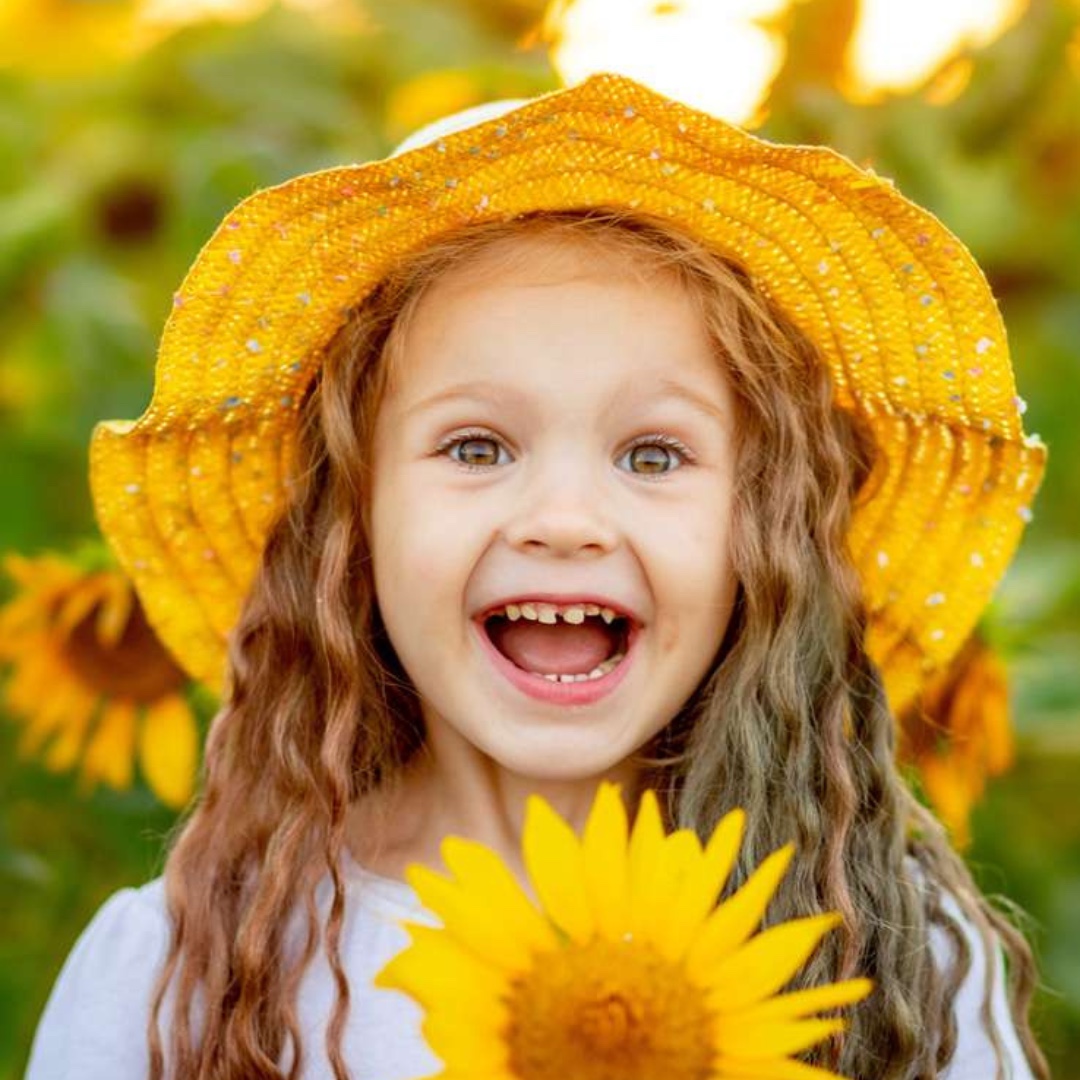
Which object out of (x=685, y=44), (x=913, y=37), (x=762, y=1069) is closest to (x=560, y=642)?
(x=762, y=1069)

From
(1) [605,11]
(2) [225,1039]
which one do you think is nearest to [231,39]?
(1) [605,11]

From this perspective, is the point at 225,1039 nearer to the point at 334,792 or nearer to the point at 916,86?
the point at 334,792

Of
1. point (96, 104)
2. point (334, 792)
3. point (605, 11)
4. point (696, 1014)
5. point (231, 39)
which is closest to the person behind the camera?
point (696, 1014)

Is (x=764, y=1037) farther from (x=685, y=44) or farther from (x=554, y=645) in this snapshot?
(x=685, y=44)

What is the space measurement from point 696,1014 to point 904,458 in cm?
76

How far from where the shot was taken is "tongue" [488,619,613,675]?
59.3 inches

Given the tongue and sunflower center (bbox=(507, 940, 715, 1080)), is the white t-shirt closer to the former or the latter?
the tongue

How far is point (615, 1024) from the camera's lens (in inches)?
41.0

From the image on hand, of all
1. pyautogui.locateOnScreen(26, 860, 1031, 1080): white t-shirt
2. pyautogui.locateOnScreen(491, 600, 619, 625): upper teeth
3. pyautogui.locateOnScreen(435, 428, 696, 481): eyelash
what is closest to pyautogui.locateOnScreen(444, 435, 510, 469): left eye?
pyautogui.locateOnScreen(435, 428, 696, 481): eyelash

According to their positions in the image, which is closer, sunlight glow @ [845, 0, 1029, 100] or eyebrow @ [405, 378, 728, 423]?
eyebrow @ [405, 378, 728, 423]

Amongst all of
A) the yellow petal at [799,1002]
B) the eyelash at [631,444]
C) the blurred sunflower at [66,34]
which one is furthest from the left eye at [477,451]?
the blurred sunflower at [66,34]

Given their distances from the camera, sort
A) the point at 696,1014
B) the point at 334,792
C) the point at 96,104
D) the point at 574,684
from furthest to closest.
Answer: the point at 96,104
the point at 334,792
the point at 574,684
the point at 696,1014

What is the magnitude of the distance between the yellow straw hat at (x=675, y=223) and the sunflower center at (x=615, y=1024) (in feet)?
2.11

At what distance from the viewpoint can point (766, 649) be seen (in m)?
1.57
